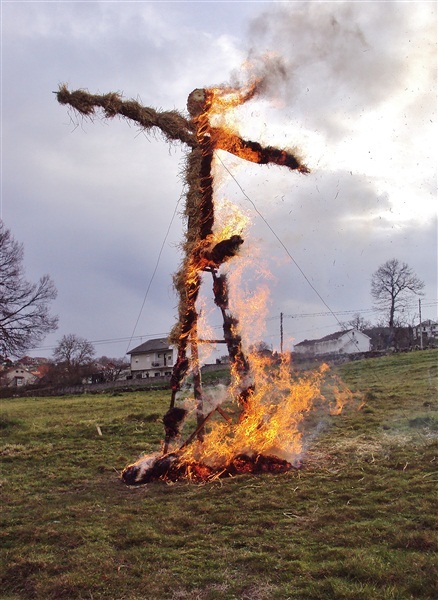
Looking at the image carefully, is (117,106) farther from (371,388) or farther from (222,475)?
(371,388)

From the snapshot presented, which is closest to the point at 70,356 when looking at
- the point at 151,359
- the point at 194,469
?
→ the point at 151,359

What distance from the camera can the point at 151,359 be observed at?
8294 centimetres

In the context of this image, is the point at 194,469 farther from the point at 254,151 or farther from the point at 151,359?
the point at 151,359

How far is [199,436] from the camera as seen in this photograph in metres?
10.8

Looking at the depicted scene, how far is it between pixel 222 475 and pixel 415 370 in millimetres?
20207

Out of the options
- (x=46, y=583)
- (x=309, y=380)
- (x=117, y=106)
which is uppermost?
(x=117, y=106)

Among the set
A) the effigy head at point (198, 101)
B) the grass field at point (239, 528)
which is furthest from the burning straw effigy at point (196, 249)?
the grass field at point (239, 528)

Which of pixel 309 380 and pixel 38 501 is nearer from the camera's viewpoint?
pixel 38 501

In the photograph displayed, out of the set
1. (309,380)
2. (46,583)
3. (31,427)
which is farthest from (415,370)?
(46,583)

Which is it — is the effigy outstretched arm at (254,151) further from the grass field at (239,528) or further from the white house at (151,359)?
the white house at (151,359)

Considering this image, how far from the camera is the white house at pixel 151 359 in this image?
8100cm

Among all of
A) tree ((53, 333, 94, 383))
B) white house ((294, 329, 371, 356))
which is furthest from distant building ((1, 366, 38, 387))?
white house ((294, 329, 371, 356))

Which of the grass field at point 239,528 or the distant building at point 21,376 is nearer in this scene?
the grass field at point 239,528

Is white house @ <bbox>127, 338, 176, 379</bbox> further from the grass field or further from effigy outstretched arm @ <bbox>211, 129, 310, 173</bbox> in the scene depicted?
effigy outstretched arm @ <bbox>211, 129, 310, 173</bbox>
